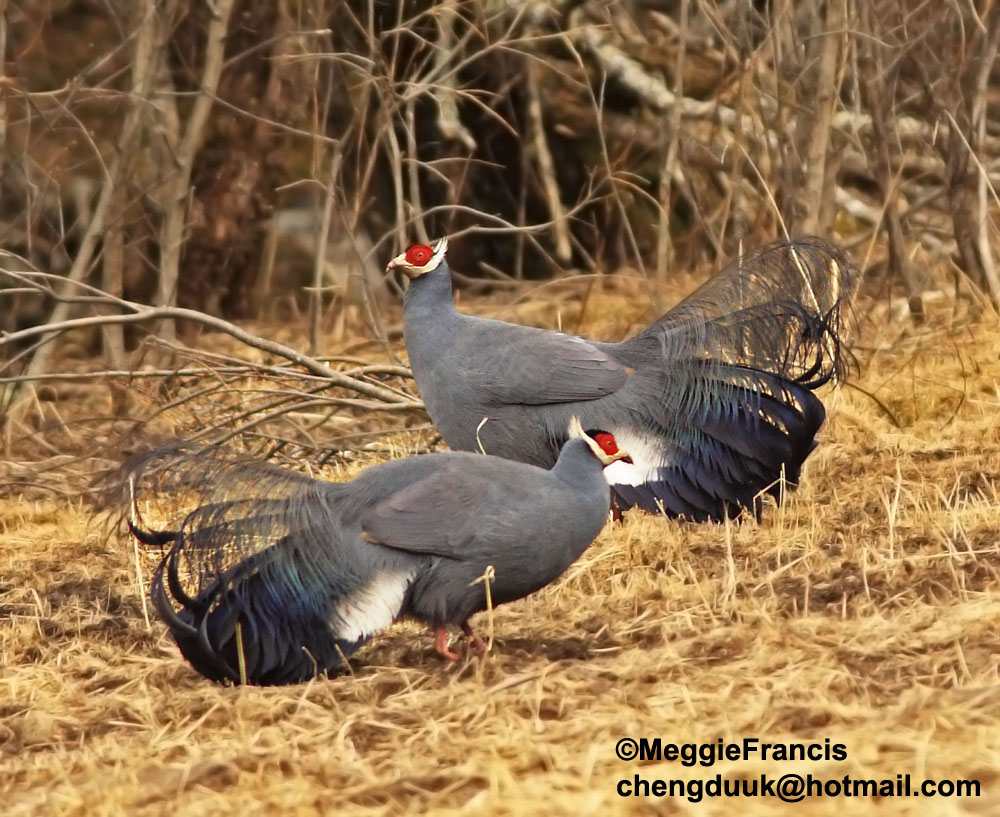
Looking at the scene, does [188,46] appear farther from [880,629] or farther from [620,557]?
[880,629]

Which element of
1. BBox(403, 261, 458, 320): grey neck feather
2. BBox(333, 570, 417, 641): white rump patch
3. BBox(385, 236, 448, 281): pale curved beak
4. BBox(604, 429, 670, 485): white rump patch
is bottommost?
BBox(604, 429, 670, 485): white rump patch

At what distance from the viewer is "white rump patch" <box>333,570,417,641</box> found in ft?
14.2

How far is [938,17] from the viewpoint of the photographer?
802 cm

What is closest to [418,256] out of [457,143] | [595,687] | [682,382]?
[682,382]

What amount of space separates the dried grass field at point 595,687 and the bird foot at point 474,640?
0.06m

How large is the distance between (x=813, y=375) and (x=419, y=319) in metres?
1.53

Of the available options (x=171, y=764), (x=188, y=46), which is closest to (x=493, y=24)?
(x=188, y=46)

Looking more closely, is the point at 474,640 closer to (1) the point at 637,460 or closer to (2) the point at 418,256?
(1) the point at 637,460

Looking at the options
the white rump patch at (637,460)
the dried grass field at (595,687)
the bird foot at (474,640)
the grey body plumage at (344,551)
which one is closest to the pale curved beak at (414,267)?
the white rump patch at (637,460)

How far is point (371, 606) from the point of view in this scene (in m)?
4.35
